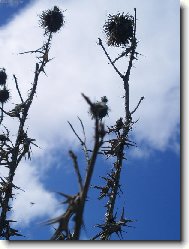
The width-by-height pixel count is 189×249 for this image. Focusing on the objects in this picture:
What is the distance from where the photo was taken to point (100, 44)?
3.78m

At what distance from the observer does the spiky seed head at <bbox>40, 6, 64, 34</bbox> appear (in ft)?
15.7

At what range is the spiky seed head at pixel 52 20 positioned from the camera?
4.79 meters

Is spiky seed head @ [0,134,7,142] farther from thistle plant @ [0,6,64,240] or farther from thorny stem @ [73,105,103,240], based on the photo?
thorny stem @ [73,105,103,240]

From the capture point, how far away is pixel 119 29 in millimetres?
4121

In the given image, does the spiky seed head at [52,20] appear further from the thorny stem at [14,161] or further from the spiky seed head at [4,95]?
the spiky seed head at [4,95]

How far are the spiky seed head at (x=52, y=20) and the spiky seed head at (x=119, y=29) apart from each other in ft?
2.90

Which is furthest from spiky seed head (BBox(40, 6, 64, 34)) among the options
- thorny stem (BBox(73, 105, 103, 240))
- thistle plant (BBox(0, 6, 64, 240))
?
thorny stem (BBox(73, 105, 103, 240))

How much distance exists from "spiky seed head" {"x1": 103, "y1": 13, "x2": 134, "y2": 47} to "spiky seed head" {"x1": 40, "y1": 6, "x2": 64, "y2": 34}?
34.8 inches

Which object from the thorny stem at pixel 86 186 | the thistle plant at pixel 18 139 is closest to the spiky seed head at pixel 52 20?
the thistle plant at pixel 18 139

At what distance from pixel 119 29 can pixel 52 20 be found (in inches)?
42.2

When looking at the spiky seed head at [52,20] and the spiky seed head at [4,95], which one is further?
the spiky seed head at [4,95]

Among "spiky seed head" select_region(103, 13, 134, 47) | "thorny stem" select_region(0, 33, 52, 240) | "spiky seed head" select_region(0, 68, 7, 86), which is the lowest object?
"thorny stem" select_region(0, 33, 52, 240)

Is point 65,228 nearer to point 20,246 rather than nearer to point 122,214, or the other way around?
point 20,246

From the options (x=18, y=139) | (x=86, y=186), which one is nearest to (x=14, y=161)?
(x=18, y=139)
